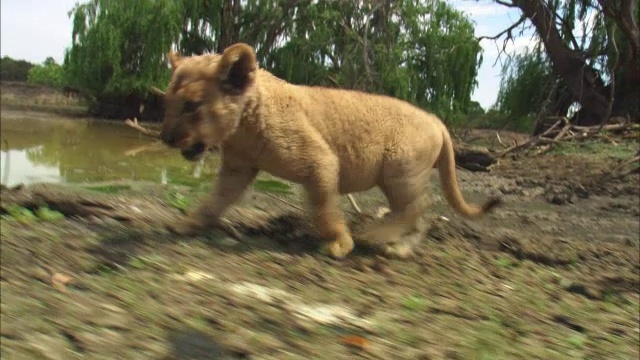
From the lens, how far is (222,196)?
5035 mm

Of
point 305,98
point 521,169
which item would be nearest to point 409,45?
point 521,169

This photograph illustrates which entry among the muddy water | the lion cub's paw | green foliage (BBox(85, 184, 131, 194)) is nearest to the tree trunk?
the muddy water

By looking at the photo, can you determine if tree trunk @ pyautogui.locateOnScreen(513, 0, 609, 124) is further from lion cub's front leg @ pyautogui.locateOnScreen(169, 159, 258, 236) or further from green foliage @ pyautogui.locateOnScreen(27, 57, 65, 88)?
green foliage @ pyautogui.locateOnScreen(27, 57, 65, 88)

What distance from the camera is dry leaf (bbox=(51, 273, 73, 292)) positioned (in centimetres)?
339

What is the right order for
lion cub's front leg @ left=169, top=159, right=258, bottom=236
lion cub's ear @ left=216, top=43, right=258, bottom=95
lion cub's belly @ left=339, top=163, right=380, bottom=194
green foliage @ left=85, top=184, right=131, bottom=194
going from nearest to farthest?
lion cub's ear @ left=216, top=43, right=258, bottom=95, lion cub's front leg @ left=169, top=159, right=258, bottom=236, lion cub's belly @ left=339, top=163, right=380, bottom=194, green foliage @ left=85, top=184, right=131, bottom=194

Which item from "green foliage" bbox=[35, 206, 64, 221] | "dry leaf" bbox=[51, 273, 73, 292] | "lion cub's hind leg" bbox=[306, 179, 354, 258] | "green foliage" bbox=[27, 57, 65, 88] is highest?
"green foliage" bbox=[27, 57, 65, 88]

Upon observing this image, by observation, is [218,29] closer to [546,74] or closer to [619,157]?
[619,157]

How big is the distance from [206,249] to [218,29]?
10.9 meters

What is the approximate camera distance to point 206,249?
14.8ft

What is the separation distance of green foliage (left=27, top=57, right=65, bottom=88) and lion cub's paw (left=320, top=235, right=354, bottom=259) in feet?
116

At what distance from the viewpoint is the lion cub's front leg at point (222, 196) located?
195 inches

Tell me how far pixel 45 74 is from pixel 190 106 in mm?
41055

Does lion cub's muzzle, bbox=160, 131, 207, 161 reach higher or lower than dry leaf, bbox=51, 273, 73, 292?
higher

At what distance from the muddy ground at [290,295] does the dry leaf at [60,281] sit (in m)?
0.01
